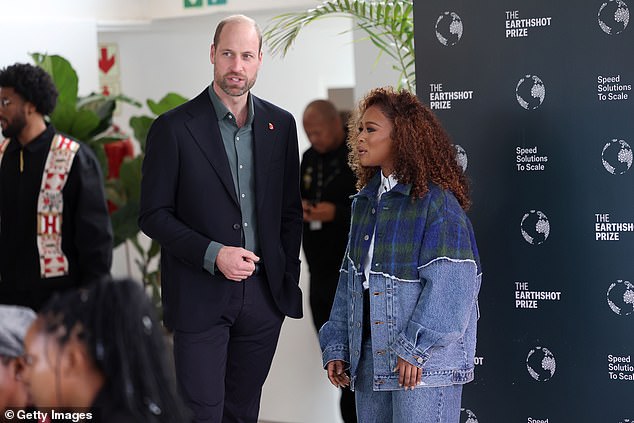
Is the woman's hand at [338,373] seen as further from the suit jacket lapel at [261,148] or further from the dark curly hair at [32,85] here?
the dark curly hair at [32,85]

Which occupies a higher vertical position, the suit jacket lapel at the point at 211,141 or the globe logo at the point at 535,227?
the suit jacket lapel at the point at 211,141

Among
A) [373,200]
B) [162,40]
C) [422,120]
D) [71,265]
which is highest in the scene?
[162,40]

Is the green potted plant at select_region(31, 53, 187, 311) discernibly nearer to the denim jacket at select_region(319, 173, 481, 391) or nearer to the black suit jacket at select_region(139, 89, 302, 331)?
the black suit jacket at select_region(139, 89, 302, 331)

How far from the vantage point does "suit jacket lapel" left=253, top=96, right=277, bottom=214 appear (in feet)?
12.2

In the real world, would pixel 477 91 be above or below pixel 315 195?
above

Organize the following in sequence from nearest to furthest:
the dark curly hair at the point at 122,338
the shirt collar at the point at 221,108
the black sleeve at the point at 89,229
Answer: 1. the dark curly hair at the point at 122,338
2. the shirt collar at the point at 221,108
3. the black sleeve at the point at 89,229

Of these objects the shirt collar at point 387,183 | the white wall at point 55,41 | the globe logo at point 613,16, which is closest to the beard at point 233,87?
the shirt collar at point 387,183

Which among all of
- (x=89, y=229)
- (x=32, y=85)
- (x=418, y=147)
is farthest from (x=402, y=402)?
(x=32, y=85)

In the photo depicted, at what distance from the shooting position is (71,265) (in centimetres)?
463

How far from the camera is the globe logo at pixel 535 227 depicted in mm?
3830

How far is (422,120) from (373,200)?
303 mm

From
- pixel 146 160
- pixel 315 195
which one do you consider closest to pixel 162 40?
pixel 315 195

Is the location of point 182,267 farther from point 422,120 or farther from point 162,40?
point 162,40

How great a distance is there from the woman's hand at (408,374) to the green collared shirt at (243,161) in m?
0.82
